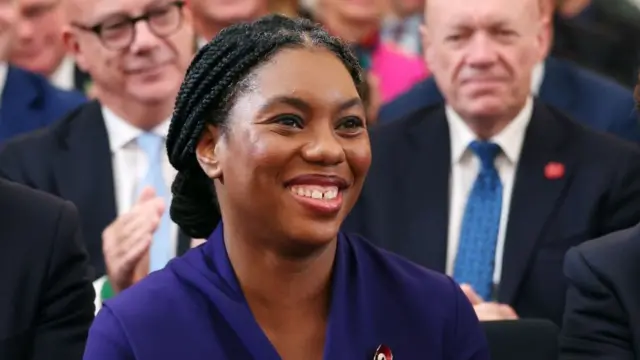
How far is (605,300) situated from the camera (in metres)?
2.10

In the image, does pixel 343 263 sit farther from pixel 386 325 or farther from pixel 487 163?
pixel 487 163

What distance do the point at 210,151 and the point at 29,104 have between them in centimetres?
183

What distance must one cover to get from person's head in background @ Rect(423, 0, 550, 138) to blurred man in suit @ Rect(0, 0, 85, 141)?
1.05m

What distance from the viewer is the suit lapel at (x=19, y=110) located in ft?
11.4

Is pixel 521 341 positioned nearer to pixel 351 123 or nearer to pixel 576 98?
pixel 351 123

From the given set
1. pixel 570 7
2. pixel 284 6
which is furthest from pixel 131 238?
pixel 570 7

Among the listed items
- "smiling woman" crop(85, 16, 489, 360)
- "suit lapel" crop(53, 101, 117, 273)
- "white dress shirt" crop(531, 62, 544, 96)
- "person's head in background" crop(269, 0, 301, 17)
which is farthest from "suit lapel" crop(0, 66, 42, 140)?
"smiling woman" crop(85, 16, 489, 360)

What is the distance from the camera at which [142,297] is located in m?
1.76

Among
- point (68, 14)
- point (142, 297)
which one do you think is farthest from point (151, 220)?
point (68, 14)

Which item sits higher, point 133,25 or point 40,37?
point 133,25

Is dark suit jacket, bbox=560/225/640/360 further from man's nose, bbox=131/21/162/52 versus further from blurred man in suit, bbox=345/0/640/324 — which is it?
man's nose, bbox=131/21/162/52

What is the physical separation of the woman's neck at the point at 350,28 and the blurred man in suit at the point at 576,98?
2.79ft

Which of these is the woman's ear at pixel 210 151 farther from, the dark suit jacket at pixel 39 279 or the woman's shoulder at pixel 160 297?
the dark suit jacket at pixel 39 279

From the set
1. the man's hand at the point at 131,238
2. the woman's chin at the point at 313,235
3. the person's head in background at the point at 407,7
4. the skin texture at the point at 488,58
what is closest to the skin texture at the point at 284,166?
the woman's chin at the point at 313,235
